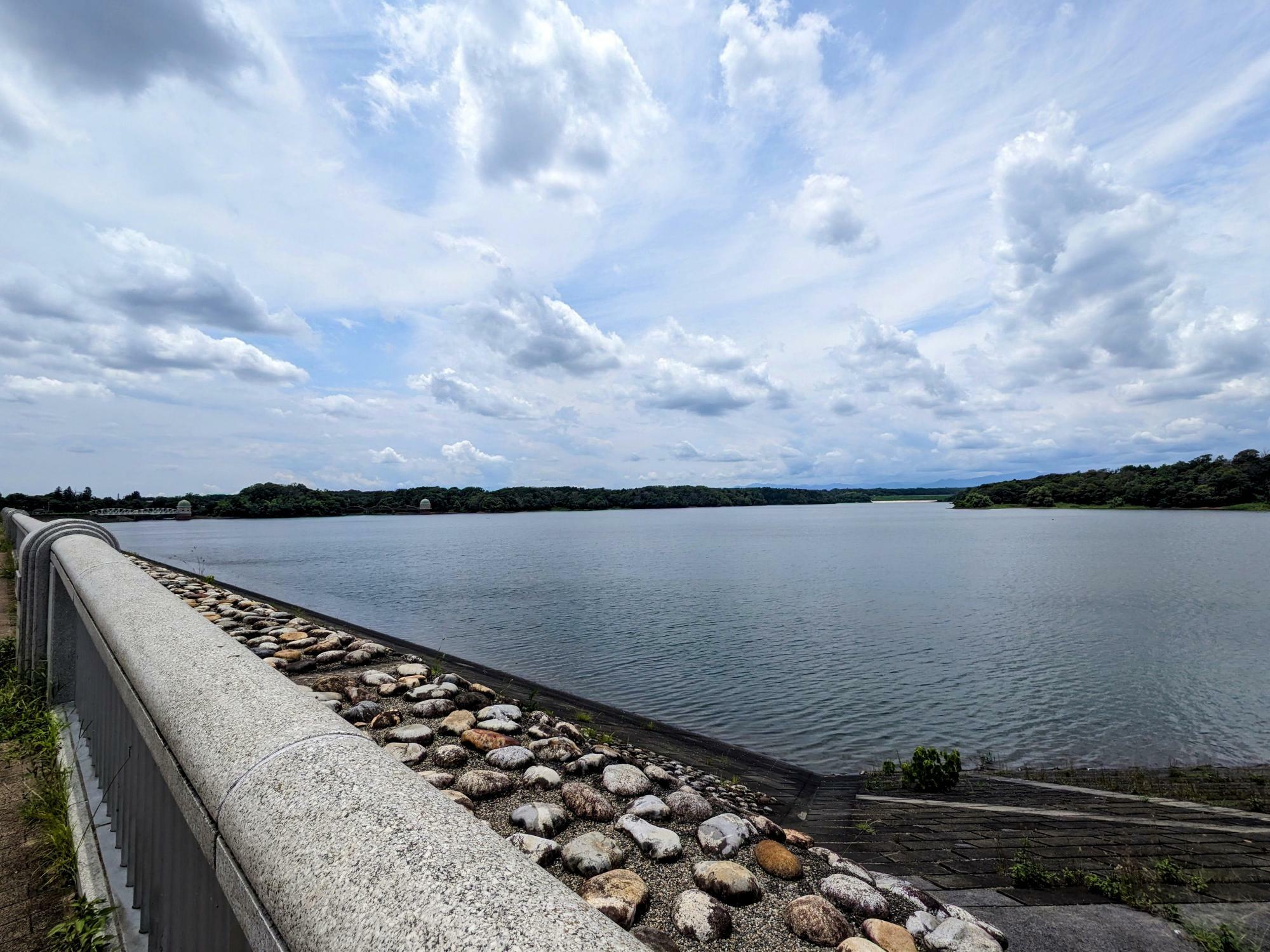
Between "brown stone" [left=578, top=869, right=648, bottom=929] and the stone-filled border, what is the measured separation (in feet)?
0.04

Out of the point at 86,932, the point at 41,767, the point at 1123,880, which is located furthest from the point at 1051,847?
the point at 41,767

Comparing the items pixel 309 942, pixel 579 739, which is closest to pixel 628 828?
pixel 579 739

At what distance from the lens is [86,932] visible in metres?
3.14

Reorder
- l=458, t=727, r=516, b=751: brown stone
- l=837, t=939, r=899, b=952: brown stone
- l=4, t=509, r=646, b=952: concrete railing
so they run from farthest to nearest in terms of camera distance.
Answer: l=458, t=727, r=516, b=751: brown stone → l=837, t=939, r=899, b=952: brown stone → l=4, t=509, r=646, b=952: concrete railing

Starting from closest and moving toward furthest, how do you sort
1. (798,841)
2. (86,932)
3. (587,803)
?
(86,932), (587,803), (798,841)

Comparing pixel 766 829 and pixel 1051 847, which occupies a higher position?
pixel 766 829

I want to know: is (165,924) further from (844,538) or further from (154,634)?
(844,538)

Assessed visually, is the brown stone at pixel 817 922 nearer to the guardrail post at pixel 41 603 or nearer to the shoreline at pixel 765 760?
the shoreline at pixel 765 760

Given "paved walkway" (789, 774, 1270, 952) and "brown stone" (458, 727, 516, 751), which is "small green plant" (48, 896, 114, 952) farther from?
"paved walkway" (789, 774, 1270, 952)

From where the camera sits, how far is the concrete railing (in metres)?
1.22

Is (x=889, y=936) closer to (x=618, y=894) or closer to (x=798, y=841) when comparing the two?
(x=798, y=841)

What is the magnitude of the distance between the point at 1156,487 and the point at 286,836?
7387 inches

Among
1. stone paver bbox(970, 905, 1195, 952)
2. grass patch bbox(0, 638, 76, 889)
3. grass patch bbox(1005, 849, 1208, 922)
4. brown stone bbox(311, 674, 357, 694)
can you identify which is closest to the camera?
grass patch bbox(0, 638, 76, 889)

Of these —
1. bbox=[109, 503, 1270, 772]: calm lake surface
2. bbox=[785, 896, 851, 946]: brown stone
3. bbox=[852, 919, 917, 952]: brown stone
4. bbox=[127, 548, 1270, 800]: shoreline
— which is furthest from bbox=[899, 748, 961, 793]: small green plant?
bbox=[785, 896, 851, 946]: brown stone
